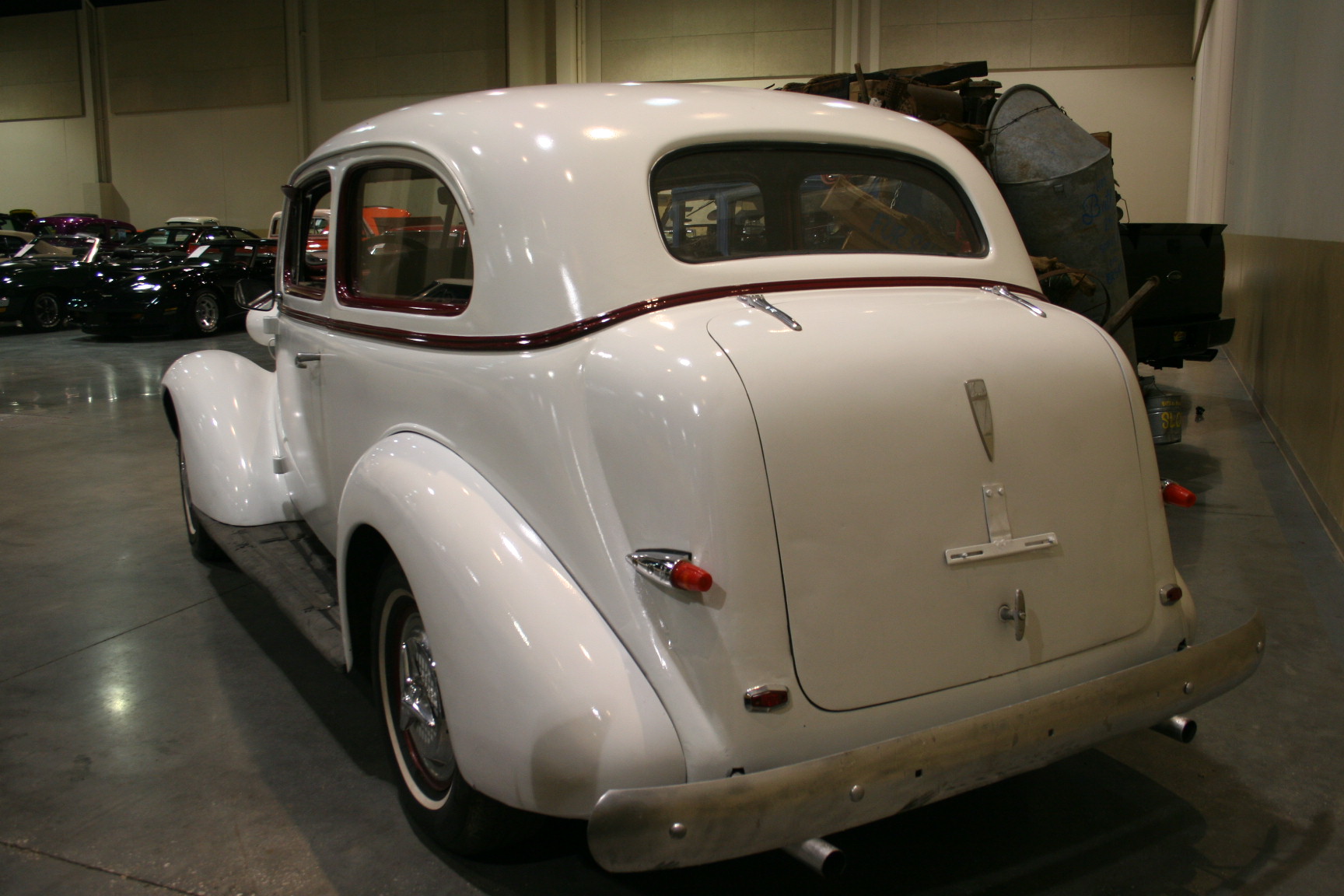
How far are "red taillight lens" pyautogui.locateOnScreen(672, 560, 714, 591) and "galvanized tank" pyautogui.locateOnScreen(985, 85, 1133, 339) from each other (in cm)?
396

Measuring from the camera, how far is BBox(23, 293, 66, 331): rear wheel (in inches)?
527

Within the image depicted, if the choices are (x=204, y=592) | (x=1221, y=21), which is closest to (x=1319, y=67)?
(x=204, y=592)

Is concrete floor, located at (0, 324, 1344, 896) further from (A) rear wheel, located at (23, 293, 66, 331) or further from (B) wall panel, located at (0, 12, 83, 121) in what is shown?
(B) wall panel, located at (0, 12, 83, 121)

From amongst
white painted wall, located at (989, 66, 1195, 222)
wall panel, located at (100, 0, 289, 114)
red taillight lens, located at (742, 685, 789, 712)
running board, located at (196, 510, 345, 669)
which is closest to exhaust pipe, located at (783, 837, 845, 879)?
red taillight lens, located at (742, 685, 789, 712)

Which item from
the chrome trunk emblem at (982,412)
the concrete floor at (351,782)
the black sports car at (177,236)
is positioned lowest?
the concrete floor at (351,782)

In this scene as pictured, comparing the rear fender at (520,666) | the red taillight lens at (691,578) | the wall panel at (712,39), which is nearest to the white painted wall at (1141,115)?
the wall panel at (712,39)

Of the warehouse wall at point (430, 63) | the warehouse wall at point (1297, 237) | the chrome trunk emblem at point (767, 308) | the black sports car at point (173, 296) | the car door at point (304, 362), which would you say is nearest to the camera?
the chrome trunk emblem at point (767, 308)

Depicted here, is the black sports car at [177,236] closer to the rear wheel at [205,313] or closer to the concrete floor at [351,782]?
the rear wheel at [205,313]

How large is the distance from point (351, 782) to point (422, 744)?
0.46 metres

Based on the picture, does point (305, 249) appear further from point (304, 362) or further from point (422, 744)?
point (422, 744)

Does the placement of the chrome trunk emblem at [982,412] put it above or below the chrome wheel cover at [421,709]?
above

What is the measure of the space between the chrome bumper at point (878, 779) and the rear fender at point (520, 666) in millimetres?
140

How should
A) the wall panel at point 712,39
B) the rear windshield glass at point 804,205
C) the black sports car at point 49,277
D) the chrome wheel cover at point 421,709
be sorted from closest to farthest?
the chrome wheel cover at point 421,709, the rear windshield glass at point 804,205, the black sports car at point 49,277, the wall panel at point 712,39

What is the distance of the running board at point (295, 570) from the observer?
276 cm
